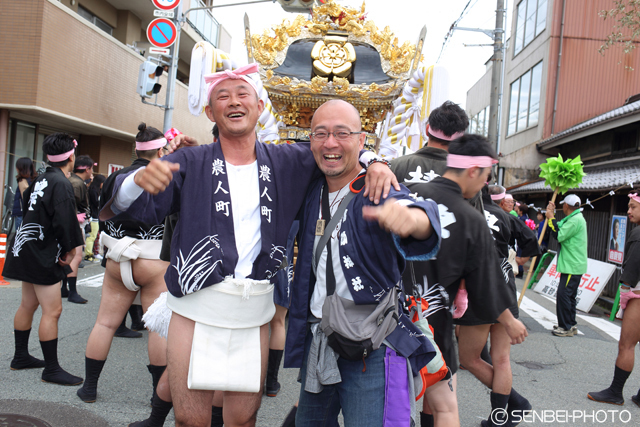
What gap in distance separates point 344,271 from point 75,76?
11596 millimetres

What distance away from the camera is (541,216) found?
13297 mm

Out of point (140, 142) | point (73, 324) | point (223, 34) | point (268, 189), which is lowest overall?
point (73, 324)

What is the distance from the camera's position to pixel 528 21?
762 inches

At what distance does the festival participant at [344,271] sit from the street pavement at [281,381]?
4.91 feet

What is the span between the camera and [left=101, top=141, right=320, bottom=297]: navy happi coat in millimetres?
2021

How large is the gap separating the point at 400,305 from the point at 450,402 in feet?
2.81

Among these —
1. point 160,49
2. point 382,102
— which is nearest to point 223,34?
point 160,49

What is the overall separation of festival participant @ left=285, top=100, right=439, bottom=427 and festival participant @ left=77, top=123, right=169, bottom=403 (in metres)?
1.64

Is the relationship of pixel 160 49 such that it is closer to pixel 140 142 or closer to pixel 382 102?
pixel 382 102

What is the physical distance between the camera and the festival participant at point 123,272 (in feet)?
10.8

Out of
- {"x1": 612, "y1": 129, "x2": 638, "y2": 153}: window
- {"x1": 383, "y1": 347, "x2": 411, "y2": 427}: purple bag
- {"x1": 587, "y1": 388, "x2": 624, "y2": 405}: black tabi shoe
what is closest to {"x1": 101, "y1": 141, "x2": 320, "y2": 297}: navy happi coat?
{"x1": 383, "y1": 347, "x2": 411, "y2": 427}: purple bag

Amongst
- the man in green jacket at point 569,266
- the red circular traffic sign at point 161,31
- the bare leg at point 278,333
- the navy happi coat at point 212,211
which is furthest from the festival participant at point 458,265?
the red circular traffic sign at point 161,31

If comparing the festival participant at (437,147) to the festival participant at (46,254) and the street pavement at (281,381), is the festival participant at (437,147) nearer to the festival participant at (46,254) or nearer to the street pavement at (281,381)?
the street pavement at (281,381)

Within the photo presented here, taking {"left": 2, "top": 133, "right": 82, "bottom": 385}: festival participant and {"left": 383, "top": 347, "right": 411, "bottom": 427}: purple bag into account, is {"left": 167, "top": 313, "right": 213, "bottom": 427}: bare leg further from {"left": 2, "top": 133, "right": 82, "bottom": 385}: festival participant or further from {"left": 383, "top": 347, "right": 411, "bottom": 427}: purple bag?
{"left": 2, "top": 133, "right": 82, "bottom": 385}: festival participant
